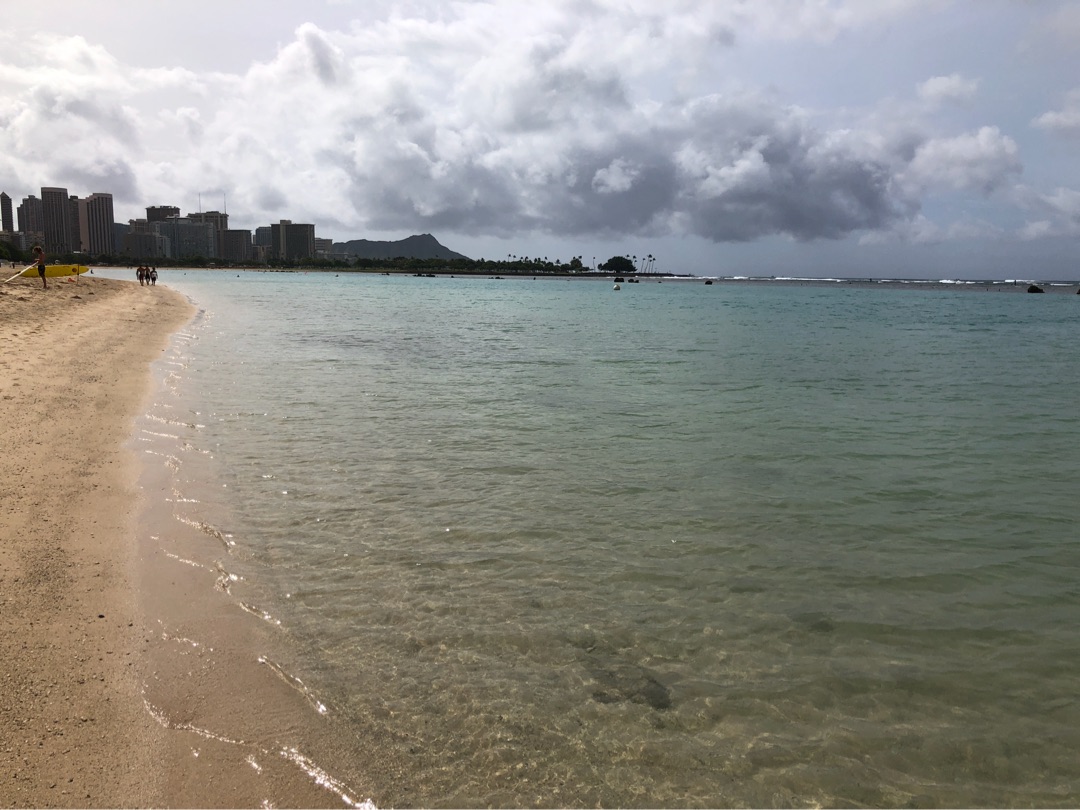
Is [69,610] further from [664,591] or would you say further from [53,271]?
[53,271]

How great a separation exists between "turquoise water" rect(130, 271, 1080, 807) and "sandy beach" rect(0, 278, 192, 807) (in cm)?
102

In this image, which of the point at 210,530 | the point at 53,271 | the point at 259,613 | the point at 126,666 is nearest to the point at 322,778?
the point at 126,666

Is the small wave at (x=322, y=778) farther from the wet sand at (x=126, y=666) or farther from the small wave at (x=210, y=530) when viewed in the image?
the small wave at (x=210, y=530)

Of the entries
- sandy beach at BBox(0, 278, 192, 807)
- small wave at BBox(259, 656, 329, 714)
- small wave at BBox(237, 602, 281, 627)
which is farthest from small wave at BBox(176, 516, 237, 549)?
small wave at BBox(259, 656, 329, 714)

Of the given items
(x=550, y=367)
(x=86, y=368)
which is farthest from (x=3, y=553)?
(x=550, y=367)

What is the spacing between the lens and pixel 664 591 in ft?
20.1

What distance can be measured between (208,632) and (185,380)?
46.0ft

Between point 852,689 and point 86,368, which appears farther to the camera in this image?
point 86,368

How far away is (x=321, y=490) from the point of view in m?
8.76

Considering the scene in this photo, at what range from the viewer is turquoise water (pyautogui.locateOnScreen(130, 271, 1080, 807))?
13.3 ft

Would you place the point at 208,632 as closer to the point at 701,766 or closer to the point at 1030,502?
the point at 701,766

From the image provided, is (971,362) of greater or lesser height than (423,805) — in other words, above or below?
above

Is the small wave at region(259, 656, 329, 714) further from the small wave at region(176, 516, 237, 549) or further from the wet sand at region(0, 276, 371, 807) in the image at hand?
the small wave at region(176, 516, 237, 549)

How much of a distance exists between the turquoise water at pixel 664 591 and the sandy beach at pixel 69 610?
1.02 meters
